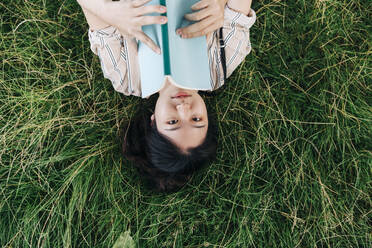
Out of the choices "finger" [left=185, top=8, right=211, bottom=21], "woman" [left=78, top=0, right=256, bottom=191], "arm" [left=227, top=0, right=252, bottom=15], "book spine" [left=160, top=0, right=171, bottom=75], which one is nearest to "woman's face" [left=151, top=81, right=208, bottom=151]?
"woman" [left=78, top=0, right=256, bottom=191]

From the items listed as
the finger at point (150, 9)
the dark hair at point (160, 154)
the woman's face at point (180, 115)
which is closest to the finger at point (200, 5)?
the finger at point (150, 9)

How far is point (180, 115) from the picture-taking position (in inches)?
40.5

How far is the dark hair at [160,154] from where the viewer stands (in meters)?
1.16

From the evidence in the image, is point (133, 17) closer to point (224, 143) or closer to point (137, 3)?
point (137, 3)

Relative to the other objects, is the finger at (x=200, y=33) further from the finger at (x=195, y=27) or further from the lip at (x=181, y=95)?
the lip at (x=181, y=95)

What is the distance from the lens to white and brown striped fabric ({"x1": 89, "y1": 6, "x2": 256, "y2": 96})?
1.18m

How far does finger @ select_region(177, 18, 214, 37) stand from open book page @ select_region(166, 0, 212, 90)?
0.07 feet

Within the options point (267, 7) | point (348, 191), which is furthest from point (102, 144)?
point (348, 191)

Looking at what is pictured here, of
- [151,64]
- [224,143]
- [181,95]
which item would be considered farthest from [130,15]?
[224,143]

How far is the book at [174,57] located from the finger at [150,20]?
2 centimetres

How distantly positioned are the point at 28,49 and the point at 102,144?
566 millimetres

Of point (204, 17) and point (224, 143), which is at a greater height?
point (204, 17)

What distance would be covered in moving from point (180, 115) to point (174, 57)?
0.62ft

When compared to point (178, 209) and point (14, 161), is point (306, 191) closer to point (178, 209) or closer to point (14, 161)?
point (178, 209)
